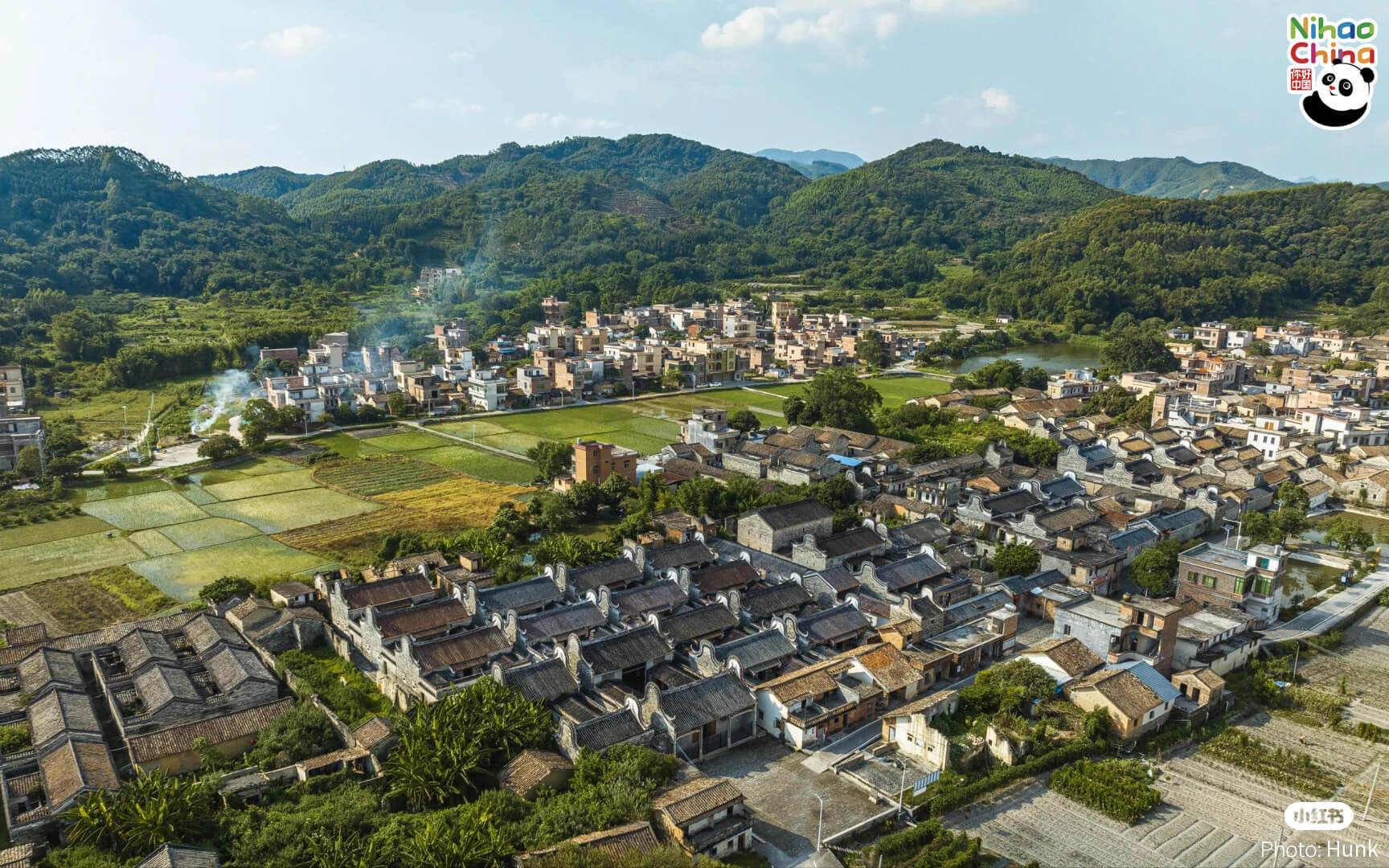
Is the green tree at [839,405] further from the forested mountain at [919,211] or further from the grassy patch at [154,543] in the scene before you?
the forested mountain at [919,211]

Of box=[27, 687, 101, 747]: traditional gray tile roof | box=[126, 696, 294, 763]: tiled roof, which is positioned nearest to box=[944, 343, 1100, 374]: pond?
box=[126, 696, 294, 763]: tiled roof

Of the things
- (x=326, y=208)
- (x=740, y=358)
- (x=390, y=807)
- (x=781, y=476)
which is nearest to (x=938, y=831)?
(x=390, y=807)

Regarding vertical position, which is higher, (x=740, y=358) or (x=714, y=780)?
(x=740, y=358)

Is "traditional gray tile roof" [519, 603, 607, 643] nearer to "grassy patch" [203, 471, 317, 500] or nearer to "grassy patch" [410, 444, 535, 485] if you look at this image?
"grassy patch" [410, 444, 535, 485]

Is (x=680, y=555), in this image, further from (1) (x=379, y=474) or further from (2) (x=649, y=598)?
(1) (x=379, y=474)

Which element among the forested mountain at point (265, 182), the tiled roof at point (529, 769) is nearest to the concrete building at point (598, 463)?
the tiled roof at point (529, 769)

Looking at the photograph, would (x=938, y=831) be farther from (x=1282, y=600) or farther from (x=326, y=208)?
(x=326, y=208)

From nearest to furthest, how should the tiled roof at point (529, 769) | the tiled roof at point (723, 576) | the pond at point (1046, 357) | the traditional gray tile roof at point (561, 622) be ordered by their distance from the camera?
the tiled roof at point (529, 769) < the traditional gray tile roof at point (561, 622) < the tiled roof at point (723, 576) < the pond at point (1046, 357)
